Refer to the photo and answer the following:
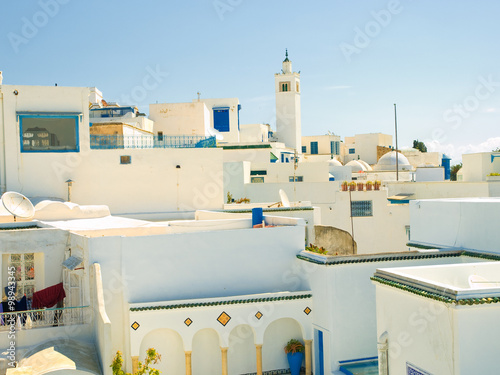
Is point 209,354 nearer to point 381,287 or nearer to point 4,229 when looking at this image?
point 381,287

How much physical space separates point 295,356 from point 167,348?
2.74 metres

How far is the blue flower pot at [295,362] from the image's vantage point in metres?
11.9

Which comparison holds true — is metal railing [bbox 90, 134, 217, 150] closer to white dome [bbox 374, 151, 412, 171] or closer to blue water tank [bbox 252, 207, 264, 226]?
blue water tank [bbox 252, 207, 264, 226]

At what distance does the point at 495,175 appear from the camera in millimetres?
27656

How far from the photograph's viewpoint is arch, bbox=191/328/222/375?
11.8 metres

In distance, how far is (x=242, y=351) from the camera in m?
12.1

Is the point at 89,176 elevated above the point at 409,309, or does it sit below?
above

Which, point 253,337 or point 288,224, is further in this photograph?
point 288,224

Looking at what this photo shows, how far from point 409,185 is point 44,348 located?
23.2 meters

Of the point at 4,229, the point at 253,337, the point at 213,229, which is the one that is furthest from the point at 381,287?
the point at 4,229

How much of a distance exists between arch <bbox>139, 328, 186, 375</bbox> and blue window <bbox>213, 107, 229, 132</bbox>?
87.5ft

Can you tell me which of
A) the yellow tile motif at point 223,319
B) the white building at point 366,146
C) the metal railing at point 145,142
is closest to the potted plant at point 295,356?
the yellow tile motif at point 223,319

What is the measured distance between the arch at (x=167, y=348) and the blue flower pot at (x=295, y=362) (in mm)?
2293

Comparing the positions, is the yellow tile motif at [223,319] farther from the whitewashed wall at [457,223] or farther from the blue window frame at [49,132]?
the blue window frame at [49,132]
